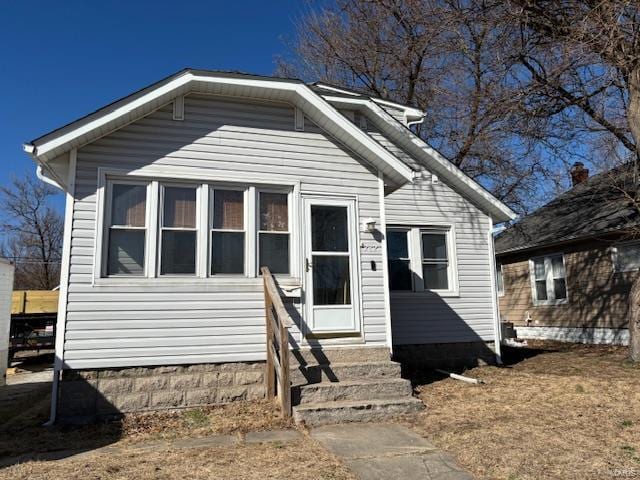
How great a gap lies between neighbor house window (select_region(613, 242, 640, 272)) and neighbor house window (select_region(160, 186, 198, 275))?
11020 millimetres

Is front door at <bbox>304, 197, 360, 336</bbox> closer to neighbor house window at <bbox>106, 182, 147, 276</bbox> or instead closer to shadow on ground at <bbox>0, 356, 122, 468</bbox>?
neighbor house window at <bbox>106, 182, 147, 276</bbox>

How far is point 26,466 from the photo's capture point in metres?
4.38

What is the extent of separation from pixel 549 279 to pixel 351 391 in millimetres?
11367

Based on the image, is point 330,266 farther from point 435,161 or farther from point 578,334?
point 578,334

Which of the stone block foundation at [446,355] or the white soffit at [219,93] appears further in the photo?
the stone block foundation at [446,355]

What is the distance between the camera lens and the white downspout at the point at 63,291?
598 cm

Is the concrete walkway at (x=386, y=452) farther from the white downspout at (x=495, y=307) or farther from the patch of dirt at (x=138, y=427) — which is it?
the white downspout at (x=495, y=307)


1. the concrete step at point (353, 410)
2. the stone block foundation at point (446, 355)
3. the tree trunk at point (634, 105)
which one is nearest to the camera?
the concrete step at point (353, 410)

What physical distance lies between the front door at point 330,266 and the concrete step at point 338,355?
256 mm

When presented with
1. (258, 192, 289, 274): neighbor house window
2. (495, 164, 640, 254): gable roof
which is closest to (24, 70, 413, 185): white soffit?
(258, 192, 289, 274): neighbor house window

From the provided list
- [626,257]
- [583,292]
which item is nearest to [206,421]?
[626,257]

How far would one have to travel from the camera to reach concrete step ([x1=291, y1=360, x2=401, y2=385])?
648 centimetres

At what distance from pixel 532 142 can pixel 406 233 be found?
12.2 feet

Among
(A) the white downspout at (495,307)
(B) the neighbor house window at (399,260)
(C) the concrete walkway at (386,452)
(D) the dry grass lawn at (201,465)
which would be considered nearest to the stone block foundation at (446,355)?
(A) the white downspout at (495,307)
